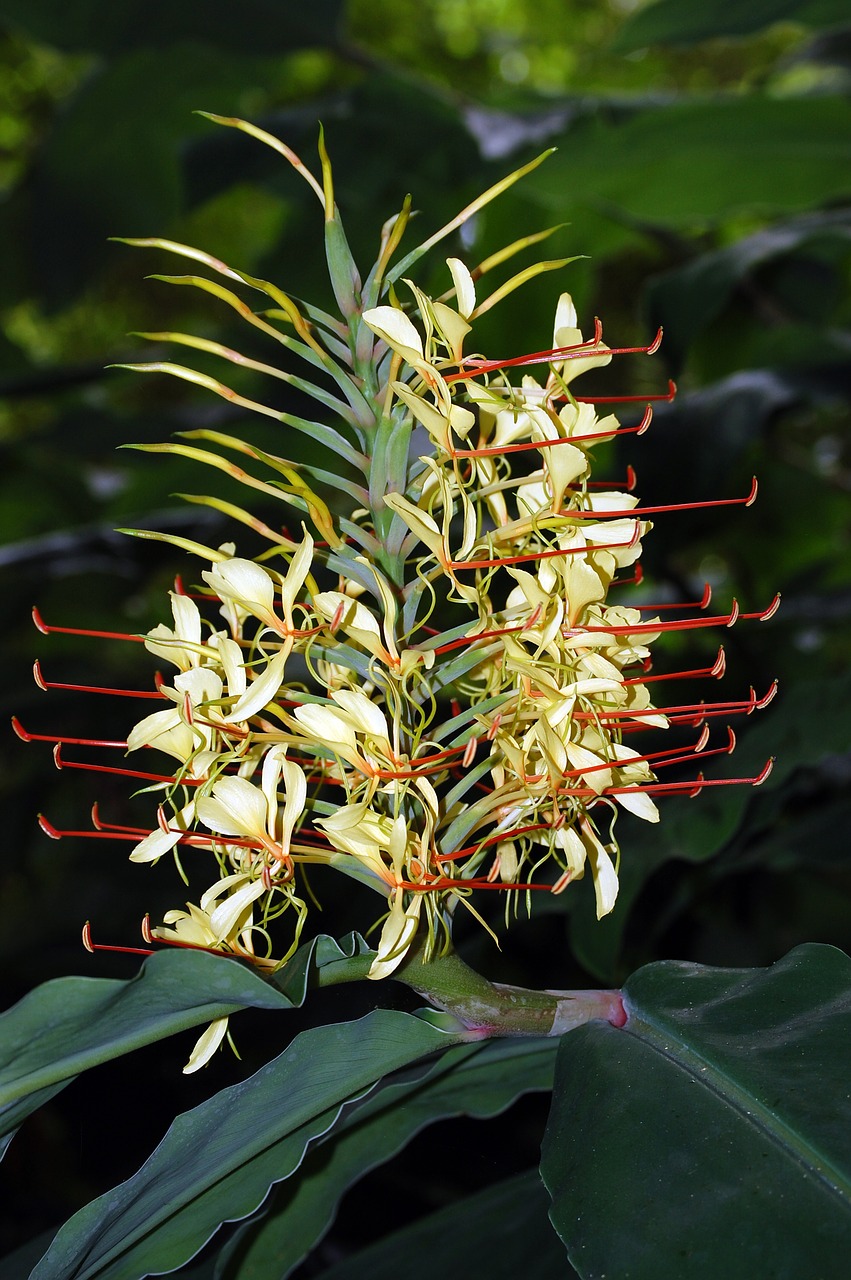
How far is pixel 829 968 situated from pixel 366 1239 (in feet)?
2.21

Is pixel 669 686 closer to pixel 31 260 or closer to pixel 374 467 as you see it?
pixel 374 467

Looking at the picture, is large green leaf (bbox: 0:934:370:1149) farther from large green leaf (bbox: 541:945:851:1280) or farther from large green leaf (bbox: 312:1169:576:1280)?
large green leaf (bbox: 312:1169:576:1280)

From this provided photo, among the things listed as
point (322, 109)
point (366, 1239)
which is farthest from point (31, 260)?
point (366, 1239)

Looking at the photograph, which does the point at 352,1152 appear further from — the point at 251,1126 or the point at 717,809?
the point at 717,809

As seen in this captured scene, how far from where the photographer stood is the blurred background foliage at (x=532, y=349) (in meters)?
0.86

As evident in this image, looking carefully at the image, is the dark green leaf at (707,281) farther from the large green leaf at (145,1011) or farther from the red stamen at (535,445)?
the large green leaf at (145,1011)

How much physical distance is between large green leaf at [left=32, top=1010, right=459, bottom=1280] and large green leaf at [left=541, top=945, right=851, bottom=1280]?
0.19ft

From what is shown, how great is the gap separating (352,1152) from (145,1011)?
0.65 feet

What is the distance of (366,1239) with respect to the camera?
883mm

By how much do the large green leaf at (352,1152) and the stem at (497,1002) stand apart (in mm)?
105

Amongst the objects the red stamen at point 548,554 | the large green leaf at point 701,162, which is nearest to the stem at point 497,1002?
the red stamen at point 548,554

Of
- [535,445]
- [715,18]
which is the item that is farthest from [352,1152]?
[715,18]

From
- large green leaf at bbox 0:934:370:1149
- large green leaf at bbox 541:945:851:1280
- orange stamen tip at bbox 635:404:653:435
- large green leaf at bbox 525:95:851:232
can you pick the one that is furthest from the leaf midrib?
large green leaf at bbox 525:95:851:232

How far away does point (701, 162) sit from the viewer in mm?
1132
